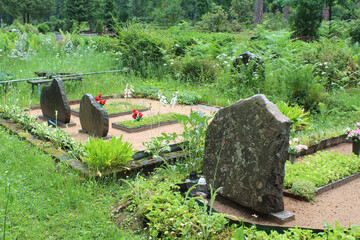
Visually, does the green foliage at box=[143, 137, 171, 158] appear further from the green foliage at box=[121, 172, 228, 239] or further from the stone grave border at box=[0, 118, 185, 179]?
the green foliage at box=[121, 172, 228, 239]

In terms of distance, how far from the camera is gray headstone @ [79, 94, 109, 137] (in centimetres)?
623

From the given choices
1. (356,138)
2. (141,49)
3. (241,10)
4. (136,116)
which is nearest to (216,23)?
(241,10)

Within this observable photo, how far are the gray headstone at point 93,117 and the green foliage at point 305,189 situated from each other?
325 cm

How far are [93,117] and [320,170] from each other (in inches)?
149

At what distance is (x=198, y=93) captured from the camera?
10.6 m

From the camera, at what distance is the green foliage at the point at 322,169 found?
478cm

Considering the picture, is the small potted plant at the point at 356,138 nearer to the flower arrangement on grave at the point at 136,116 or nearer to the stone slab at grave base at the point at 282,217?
the stone slab at grave base at the point at 282,217

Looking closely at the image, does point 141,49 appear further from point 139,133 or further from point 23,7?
point 23,7

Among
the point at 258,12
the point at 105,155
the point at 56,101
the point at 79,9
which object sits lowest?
the point at 105,155

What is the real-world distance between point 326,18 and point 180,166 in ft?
80.1

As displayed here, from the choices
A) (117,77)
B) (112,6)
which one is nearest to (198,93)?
(117,77)

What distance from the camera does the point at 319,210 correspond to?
415 centimetres

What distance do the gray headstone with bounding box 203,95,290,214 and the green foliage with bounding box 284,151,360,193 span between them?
3.22 ft

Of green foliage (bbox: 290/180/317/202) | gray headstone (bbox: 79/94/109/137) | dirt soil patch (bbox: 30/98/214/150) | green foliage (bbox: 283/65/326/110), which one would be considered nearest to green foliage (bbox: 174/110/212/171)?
dirt soil patch (bbox: 30/98/214/150)
